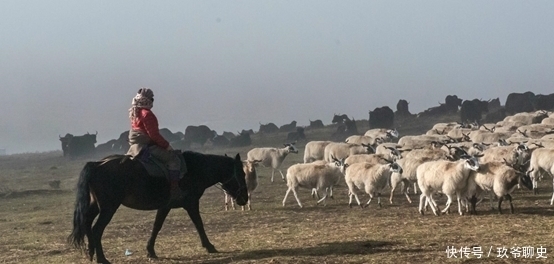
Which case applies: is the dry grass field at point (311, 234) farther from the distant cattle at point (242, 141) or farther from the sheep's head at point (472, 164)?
the distant cattle at point (242, 141)

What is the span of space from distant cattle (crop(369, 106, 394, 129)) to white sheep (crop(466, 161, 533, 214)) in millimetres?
38316

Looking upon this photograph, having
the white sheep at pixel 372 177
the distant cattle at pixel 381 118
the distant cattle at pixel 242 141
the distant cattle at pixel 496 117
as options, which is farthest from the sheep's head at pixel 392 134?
the distant cattle at pixel 242 141

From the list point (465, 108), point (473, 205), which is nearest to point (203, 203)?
point (473, 205)

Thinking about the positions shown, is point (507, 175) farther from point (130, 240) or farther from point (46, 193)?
point (46, 193)

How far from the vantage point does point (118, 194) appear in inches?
362

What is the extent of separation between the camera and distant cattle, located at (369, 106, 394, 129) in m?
52.0

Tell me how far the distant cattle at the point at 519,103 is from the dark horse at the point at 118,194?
4336cm

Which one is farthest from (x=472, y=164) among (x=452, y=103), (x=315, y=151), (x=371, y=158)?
(x=452, y=103)

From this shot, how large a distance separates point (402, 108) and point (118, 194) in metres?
52.3

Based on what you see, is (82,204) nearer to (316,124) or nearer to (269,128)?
(316,124)

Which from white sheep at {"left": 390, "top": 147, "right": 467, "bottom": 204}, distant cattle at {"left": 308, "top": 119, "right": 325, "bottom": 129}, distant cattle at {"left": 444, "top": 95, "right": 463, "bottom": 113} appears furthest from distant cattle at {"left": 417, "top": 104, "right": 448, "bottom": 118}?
white sheep at {"left": 390, "top": 147, "right": 467, "bottom": 204}

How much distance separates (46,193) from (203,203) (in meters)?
10.9

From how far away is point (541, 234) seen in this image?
9.93 m

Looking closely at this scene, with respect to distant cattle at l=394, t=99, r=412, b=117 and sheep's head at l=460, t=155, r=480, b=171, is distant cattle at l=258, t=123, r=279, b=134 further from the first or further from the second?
sheep's head at l=460, t=155, r=480, b=171
